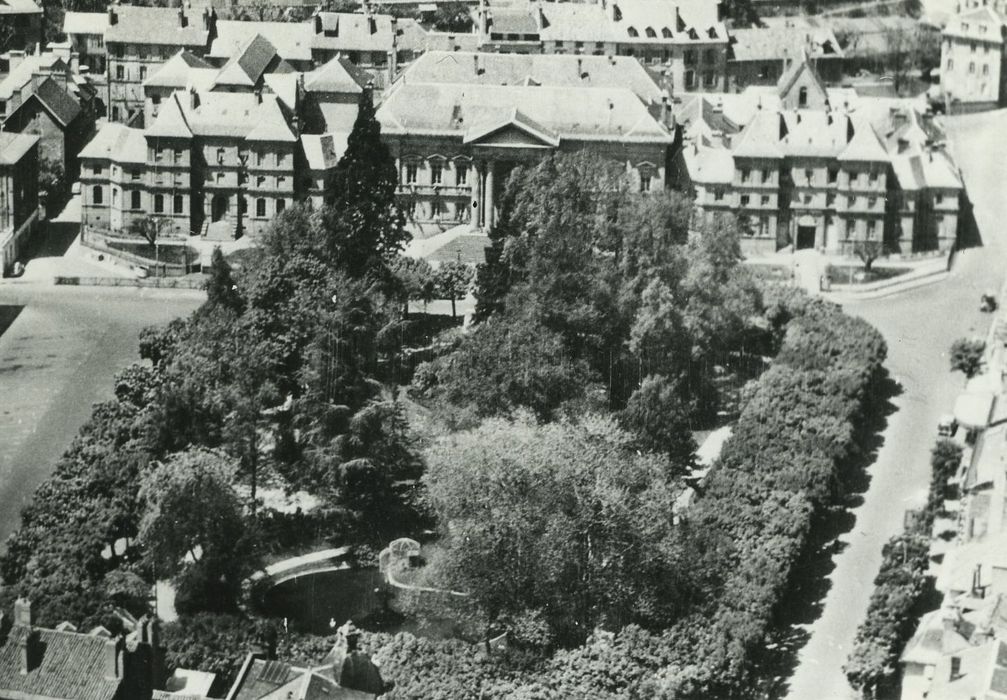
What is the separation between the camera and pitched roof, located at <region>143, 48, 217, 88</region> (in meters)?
166

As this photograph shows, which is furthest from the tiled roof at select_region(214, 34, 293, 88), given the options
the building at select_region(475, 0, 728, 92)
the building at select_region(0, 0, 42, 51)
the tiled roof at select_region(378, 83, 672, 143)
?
the building at select_region(0, 0, 42, 51)

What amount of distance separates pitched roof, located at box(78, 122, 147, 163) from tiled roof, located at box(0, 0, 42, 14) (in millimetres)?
41293

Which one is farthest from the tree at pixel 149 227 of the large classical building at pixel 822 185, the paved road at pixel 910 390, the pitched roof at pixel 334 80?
the paved road at pixel 910 390

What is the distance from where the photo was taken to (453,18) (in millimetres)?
193125

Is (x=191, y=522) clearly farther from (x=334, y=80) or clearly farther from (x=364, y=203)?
(x=334, y=80)

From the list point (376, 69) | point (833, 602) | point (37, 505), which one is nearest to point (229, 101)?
point (376, 69)

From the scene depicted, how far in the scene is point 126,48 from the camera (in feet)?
588

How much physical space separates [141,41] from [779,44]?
160 ft

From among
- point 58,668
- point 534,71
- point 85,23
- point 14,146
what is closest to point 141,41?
point 85,23

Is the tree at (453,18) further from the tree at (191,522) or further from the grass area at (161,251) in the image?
the tree at (191,522)

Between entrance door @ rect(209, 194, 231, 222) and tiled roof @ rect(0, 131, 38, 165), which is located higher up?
tiled roof @ rect(0, 131, 38, 165)

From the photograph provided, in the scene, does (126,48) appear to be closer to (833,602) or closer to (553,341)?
(553,341)

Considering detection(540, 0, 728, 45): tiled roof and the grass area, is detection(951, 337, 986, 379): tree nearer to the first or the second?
the grass area

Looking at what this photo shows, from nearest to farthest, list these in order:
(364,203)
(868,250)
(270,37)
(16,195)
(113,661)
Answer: (113,661)
(364,203)
(868,250)
(16,195)
(270,37)
